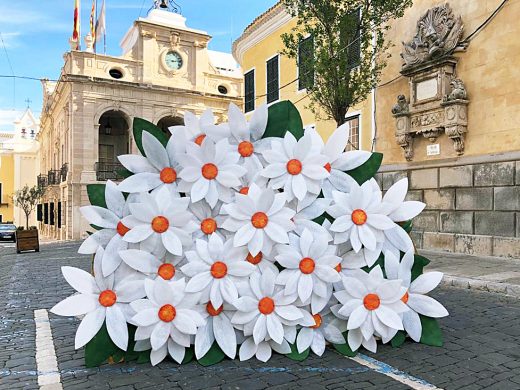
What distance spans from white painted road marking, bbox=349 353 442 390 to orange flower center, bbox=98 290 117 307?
7.07 ft

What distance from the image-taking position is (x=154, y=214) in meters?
4.04

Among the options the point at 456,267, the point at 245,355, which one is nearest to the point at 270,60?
the point at 456,267

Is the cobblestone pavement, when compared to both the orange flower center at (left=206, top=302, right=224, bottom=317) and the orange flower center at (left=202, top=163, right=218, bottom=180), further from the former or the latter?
the orange flower center at (left=202, top=163, right=218, bottom=180)

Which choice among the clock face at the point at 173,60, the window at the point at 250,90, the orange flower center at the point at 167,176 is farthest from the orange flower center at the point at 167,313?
the clock face at the point at 173,60

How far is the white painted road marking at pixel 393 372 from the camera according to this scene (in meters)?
3.53

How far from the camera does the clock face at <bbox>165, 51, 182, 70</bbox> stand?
32.7m

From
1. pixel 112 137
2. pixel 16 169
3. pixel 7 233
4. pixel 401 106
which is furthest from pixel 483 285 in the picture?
pixel 16 169

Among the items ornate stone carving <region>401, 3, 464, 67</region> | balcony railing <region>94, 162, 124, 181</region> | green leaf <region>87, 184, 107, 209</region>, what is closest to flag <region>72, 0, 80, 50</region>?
balcony railing <region>94, 162, 124, 181</region>

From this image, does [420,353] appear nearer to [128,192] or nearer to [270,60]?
[128,192]

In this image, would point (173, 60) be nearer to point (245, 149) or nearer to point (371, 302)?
point (245, 149)

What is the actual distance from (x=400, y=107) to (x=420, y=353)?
33.2 feet

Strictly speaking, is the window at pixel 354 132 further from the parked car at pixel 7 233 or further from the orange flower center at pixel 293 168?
the parked car at pixel 7 233

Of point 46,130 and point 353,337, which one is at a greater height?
point 46,130

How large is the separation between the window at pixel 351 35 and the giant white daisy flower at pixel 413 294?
812 cm
